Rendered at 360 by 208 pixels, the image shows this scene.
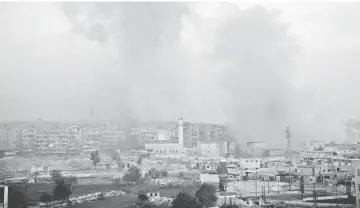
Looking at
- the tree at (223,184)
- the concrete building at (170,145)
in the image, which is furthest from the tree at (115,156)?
the tree at (223,184)

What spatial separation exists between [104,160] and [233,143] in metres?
6.98

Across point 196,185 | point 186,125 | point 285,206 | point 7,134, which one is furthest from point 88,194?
point 186,125

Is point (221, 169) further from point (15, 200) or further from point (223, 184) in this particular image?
point (15, 200)

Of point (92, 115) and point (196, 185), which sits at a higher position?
point (92, 115)

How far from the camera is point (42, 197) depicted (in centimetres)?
894

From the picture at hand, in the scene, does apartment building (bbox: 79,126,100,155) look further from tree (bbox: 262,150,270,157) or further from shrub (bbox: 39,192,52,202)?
shrub (bbox: 39,192,52,202)

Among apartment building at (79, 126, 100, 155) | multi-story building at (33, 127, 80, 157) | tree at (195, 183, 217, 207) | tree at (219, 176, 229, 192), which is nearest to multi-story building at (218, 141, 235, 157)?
apartment building at (79, 126, 100, 155)

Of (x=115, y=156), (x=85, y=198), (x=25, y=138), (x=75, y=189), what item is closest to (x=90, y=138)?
(x=25, y=138)

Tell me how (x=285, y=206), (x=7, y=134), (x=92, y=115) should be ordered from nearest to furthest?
(x=285, y=206) < (x=7, y=134) < (x=92, y=115)

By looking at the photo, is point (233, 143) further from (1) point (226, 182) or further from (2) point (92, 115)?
(1) point (226, 182)

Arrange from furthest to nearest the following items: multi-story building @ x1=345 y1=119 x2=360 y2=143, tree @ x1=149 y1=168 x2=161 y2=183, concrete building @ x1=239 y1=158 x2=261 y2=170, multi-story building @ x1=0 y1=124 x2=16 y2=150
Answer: multi-story building @ x1=345 y1=119 x2=360 y2=143, multi-story building @ x1=0 y1=124 x2=16 y2=150, concrete building @ x1=239 y1=158 x2=261 y2=170, tree @ x1=149 y1=168 x2=161 y2=183

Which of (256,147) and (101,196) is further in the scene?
(256,147)

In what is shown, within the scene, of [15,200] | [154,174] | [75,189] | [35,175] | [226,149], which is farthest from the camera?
[226,149]

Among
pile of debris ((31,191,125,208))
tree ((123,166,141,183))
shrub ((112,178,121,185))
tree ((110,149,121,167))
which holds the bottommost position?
pile of debris ((31,191,125,208))
